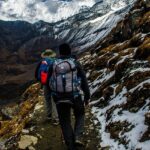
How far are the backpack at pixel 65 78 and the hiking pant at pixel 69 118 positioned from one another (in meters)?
0.44

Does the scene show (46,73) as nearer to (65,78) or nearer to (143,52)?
(65,78)

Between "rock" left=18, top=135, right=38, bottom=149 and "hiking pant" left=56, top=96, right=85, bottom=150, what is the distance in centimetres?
297

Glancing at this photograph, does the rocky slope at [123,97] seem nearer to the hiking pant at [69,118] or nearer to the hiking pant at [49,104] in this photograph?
the hiking pant at [69,118]

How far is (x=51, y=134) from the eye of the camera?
712 inches

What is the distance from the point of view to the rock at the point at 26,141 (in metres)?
16.9

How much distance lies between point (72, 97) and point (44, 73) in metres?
3.80

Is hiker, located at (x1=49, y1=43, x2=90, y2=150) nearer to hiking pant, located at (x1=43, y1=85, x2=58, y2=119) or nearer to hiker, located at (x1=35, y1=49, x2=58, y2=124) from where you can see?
hiker, located at (x1=35, y1=49, x2=58, y2=124)

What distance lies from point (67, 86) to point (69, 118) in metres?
1.27

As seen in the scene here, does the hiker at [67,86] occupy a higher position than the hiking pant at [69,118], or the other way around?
the hiker at [67,86]

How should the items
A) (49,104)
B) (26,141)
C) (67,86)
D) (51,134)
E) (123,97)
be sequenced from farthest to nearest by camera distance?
(123,97) < (49,104) < (51,134) < (26,141) < (67,86)

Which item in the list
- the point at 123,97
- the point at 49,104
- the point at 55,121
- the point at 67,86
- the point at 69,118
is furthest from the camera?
the point at 123,97

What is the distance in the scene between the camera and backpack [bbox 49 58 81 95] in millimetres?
13766

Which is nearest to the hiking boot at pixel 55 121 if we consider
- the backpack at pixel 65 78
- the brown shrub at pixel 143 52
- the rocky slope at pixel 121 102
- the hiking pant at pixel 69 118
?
the rocky slope at pixel 121 102

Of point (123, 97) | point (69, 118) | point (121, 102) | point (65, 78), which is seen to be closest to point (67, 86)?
point (65, 78)
